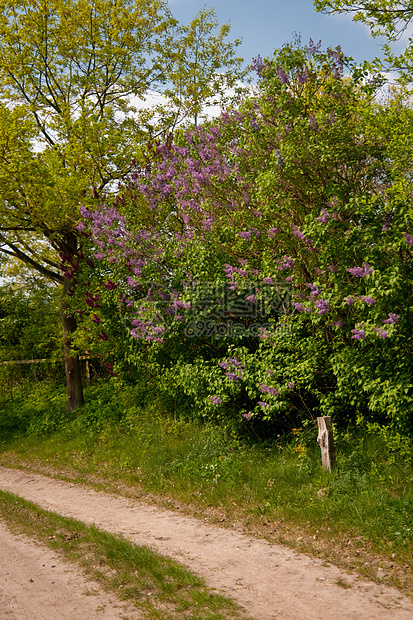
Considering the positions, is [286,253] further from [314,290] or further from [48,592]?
[48,592]

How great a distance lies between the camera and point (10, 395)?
20.4m

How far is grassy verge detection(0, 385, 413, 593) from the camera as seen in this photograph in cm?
588

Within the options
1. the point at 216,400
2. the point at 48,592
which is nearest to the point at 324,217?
the point at 216,400

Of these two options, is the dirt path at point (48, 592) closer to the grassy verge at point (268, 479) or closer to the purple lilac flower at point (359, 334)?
the grassy verge at point (268, 479)

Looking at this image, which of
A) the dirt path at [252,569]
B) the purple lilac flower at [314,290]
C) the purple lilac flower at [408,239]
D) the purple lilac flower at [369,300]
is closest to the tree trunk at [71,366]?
the dirt path at [252,569]

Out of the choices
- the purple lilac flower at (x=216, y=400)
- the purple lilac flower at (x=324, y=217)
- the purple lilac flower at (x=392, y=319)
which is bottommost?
the purple lilac flower at (x=216, y=400)

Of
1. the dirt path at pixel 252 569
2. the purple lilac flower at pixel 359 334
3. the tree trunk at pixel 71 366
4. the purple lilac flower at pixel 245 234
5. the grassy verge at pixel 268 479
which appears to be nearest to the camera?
the dirt path at pixel 252 569

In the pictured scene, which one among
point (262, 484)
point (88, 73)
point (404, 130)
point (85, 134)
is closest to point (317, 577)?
point (262, 484)

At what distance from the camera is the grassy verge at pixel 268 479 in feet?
19.3

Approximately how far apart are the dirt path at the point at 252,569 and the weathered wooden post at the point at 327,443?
5.51 feet

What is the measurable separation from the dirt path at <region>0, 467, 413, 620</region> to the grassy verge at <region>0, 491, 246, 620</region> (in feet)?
0.88

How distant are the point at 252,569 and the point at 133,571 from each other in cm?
122

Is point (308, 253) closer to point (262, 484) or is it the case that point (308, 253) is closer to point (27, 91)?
point (262, 484)

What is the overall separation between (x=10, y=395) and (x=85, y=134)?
1121 cm
